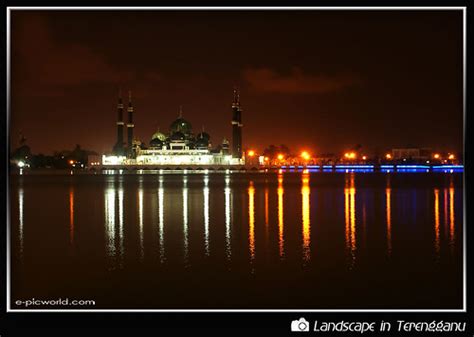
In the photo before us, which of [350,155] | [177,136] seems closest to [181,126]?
[177,136]

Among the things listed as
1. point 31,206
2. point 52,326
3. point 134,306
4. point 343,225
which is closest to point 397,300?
point 134,306

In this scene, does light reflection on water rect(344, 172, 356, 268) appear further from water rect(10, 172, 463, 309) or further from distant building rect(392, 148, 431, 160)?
distant building rect(392, 148, 431, 160)

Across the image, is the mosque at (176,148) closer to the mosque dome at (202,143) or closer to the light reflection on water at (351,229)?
the mosque dome at (202,143)

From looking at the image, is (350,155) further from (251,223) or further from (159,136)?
(251,223)

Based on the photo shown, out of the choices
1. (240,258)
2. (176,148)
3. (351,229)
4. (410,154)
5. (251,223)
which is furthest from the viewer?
(410,154)

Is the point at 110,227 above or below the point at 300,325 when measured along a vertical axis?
above

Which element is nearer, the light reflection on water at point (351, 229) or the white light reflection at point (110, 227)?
the light reflection on water at point (351, 229)

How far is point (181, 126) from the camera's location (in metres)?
88.5

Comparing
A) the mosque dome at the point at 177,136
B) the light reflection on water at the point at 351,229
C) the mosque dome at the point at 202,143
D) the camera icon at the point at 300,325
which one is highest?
the mosque dome at the point at 177,136

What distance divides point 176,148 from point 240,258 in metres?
74.5

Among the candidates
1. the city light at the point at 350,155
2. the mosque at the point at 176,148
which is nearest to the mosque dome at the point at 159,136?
the mosque at the point at 176,148

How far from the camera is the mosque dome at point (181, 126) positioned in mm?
88281

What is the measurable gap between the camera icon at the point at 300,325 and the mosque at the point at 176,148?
7813cm

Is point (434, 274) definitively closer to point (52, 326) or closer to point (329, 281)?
point (329, 281)
